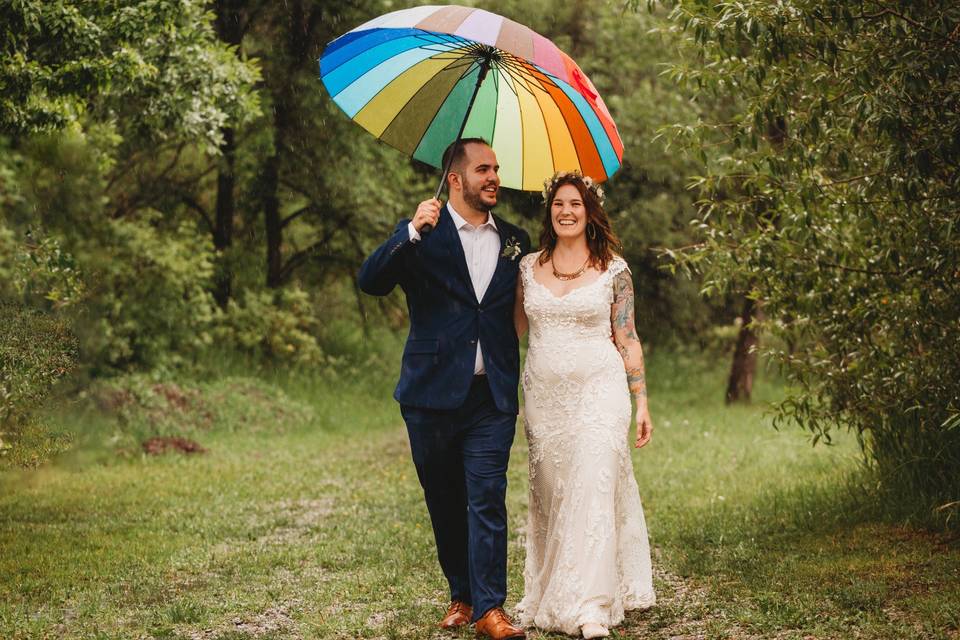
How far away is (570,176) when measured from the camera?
20.0 feet

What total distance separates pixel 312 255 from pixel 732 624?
17.4 meters

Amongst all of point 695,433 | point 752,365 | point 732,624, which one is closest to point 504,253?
point 732,624

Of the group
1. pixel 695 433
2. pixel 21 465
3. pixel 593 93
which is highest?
pixel 593 93

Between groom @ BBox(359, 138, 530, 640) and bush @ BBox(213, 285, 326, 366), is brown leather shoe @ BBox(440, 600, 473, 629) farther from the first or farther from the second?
bush @ BBox(213, 285, 326, 366)

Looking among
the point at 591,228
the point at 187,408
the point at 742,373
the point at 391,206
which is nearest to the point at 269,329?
the point at 391,206

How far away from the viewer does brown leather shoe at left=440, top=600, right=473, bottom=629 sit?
19.4ft

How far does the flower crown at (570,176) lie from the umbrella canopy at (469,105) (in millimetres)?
87

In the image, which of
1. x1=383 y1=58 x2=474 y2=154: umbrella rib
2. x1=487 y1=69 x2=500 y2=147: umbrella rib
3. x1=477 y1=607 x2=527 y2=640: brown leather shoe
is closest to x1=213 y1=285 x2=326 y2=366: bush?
x1=383 y1=58 x2=474 y2=154: umbrella rib

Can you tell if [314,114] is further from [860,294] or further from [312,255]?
[860,294]

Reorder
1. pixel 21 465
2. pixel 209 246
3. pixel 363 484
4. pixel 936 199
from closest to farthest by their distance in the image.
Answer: pixel 936 199
pixel 21 465
pixel 363 484
pixel 209 246

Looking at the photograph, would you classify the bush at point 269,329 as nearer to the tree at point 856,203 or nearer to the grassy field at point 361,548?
the grassy field at point 361,548

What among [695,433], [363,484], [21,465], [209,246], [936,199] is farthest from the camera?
[209,246]

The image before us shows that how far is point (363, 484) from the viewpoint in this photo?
12.2 metres

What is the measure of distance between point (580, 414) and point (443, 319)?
913mm
